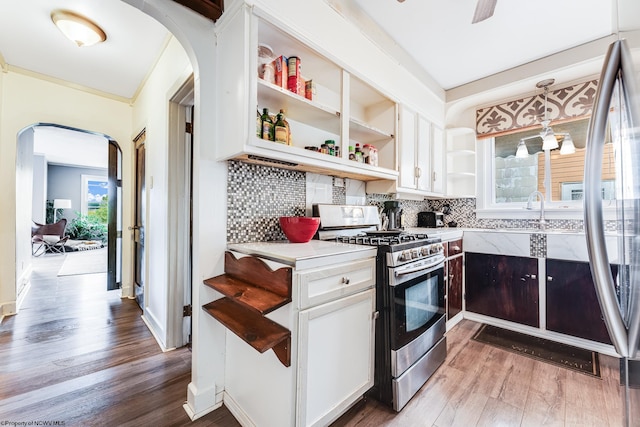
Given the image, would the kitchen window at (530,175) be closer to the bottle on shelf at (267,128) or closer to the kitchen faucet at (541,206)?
the kitchen faucet at (541,206)

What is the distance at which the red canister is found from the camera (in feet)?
5.13

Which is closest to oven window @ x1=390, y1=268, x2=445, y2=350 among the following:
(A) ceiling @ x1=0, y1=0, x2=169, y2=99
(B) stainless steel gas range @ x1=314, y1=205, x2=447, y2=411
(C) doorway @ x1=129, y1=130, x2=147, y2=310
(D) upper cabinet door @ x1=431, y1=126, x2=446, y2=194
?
(B) stainless steel gas range @ x1=314, y1=205, x2=447, y2=411

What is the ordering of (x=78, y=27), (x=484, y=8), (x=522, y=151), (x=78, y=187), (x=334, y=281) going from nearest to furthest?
(x=334, y=281)
(x=484, y=8)
(x=78, y=27)
(x=522, y=151)
(x=78, y=187)

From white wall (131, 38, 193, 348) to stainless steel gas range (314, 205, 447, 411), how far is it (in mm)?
1378

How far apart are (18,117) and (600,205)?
4.49 m

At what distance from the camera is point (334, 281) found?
127 cm

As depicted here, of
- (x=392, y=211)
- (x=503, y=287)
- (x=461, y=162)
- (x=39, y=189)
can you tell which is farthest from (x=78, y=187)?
(x=503, y=287)

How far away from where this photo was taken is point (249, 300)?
1134 mm

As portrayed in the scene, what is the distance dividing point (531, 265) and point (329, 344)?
2207mm

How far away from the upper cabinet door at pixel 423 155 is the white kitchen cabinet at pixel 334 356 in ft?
5.37

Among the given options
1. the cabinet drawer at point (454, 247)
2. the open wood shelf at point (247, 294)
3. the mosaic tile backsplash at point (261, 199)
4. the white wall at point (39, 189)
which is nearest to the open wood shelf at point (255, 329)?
the open wood shelf at point (247, 294)

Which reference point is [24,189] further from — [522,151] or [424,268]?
[522,151]

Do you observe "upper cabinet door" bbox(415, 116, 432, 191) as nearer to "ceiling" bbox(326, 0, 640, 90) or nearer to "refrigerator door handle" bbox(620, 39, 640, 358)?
"ceiling" bbox(326, 0, 640, 90)

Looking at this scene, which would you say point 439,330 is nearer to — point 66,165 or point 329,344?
point 329,344
